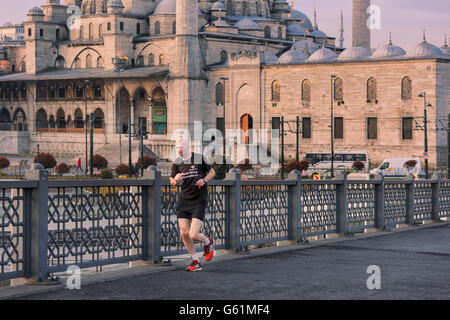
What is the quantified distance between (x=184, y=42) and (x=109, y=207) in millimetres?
56330

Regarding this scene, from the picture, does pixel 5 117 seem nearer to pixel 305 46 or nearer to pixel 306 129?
pixel 305 46

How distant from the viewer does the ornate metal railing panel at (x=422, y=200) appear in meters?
17.4

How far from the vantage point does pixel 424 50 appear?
191 ft

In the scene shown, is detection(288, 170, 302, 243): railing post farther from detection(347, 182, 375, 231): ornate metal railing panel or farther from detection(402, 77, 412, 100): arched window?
detection(402, 77, 412, 100): arched window

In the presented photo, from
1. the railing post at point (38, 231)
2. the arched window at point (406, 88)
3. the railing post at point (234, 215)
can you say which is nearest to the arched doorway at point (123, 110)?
the arched window at point (406, 88)

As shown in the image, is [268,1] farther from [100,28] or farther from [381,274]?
[381,274]

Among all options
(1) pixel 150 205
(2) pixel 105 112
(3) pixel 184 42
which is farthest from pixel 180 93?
(1) pixel 150 205

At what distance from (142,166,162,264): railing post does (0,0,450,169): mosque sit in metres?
46.2

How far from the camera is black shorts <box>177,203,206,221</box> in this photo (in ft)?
31.4

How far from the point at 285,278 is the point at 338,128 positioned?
5346cm

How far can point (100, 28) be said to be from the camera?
2975 inches

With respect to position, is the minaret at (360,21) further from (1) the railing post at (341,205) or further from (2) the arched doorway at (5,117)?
(1) the railing post at (341,205)

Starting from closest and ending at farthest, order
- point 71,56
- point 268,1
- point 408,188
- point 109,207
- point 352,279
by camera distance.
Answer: point 352,279 < point 109,207 < point 408,188 < point 71,56 < point 268,1
